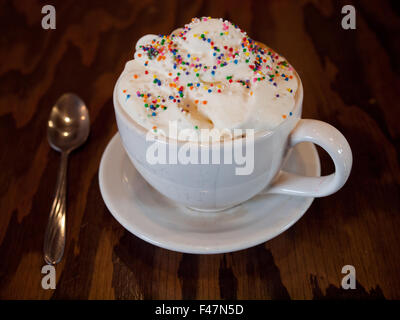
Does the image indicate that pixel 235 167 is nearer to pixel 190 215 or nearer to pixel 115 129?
pixel 190 215

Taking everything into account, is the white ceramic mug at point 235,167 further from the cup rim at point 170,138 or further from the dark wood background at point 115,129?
the dark wood background at point 115,129

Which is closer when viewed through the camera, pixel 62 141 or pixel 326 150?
pixel 326 150

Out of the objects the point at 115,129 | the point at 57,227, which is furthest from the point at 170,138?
the point at 115,129

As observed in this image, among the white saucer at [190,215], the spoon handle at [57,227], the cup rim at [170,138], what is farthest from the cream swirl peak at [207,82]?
the spoon handle at [57,227]

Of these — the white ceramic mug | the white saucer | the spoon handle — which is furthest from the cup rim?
the spoon handle

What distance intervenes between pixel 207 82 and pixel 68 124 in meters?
0.54

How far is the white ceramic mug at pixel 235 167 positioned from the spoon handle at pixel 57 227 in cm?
25

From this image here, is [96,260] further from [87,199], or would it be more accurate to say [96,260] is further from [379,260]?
[379,260]

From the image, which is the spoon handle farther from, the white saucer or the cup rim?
the cup rim

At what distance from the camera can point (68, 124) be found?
1184 mm

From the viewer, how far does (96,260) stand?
873mm

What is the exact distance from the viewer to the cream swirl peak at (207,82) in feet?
2.48

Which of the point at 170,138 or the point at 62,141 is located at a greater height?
the point at 170,138
